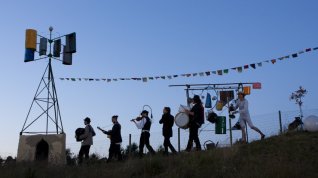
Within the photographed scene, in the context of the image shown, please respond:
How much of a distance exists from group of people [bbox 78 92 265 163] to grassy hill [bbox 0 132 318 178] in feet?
3.22

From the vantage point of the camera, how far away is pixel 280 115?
19.4 meters

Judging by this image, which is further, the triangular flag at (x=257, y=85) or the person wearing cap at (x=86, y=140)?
the triangular flag at (x=257, y=85)

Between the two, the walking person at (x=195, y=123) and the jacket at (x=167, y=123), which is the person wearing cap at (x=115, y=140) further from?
the walking person at (x=195, y=123)

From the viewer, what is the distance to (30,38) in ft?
56.7

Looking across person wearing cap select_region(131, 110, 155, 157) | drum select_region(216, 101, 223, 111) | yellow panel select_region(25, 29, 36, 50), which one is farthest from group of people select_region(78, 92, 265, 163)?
drum select_region(216, 101, 223, 111)

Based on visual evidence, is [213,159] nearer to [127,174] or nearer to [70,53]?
[127,174]

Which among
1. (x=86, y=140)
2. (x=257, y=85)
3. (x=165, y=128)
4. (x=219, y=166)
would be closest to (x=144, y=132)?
(x=165, y=128)

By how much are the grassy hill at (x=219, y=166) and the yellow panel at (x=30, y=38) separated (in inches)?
194

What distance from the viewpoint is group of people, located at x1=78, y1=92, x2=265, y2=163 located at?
14.7 metres

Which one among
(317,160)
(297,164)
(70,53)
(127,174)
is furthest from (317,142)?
(70,53)

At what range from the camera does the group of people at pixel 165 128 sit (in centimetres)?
1473

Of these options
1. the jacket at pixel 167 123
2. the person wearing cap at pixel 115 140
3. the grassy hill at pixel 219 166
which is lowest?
the grassy hill at pixel 219 166

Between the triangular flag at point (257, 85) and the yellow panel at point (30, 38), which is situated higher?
the yellow panel at point (30, 38)

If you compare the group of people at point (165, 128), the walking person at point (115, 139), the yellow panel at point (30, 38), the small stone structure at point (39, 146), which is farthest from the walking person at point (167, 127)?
the yellow panel at point (30, 38)
